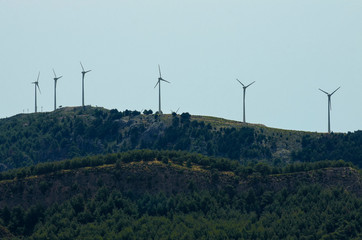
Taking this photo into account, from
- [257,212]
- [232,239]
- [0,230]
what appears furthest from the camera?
[257,212]

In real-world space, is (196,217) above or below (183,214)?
below

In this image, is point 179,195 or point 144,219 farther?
point 179,195

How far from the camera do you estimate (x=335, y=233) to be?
17050 cm

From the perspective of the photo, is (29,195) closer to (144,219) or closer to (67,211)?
(67,211)

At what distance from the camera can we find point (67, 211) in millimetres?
189625

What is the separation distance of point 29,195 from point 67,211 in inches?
601

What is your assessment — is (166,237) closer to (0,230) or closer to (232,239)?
(232,239)

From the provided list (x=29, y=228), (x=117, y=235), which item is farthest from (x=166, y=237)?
(x=29, y=228)

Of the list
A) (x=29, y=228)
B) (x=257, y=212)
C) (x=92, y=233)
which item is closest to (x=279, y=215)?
(x=257, y=212)

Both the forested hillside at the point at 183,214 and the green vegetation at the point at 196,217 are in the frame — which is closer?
the green vegetation at the point at 196,217

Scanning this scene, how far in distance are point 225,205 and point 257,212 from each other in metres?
9.14

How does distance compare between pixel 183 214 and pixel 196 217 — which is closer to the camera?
pixel 196 217

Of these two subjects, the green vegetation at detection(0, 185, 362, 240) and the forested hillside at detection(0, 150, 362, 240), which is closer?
the green vegetation at detection(0, 185, 362, 240)

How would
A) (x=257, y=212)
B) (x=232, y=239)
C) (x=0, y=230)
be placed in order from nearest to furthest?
(x=232, y=239) → (x=0, y=230) → (x=257, y=212)
